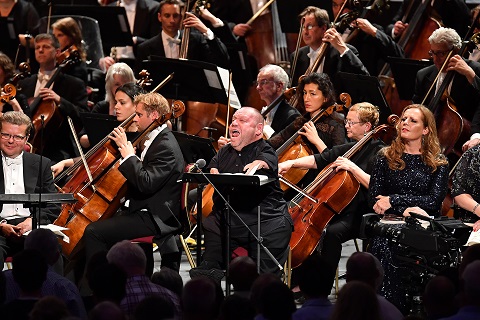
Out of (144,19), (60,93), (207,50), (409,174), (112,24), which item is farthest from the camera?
(144,19)

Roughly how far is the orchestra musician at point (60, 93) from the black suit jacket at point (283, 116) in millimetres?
1763

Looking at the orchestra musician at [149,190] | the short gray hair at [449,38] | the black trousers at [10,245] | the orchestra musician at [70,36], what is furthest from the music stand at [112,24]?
the black trousers at [10,245]

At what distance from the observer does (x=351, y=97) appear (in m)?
8.12

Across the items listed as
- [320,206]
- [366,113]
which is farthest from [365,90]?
[320,206]

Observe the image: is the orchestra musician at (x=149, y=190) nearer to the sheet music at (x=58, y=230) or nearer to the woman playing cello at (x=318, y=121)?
the sheet music at (x=58, y=230)

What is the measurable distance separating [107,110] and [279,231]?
264 cm

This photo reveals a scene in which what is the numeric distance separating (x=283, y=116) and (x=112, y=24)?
2.48 metres

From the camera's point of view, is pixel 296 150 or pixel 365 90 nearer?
pixel 296 150

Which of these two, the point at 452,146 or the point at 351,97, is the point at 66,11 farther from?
the point at 452,146

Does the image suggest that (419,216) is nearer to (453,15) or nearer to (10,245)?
(10,245)

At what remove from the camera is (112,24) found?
9.79 meters

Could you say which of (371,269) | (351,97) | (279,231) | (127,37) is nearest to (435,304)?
(371,269)

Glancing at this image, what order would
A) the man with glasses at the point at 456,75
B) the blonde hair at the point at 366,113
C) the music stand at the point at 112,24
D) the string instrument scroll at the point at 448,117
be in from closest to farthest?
the blonde hair at the point at 366,113 < the string instrument scroll at the point at 448,117 < the man with glasses at the point at 456,75 < the music stand at the point at 112,24

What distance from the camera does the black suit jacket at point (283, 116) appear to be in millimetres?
7992
